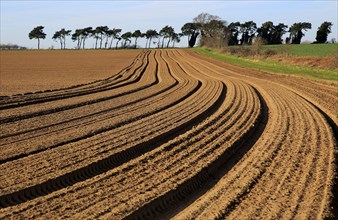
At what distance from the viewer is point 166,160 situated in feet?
28.9

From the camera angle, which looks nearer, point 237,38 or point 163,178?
point 163,178

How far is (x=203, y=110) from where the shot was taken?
47.6ft

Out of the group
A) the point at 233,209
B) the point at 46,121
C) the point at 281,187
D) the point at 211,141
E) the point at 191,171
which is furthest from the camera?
the point at 46,121

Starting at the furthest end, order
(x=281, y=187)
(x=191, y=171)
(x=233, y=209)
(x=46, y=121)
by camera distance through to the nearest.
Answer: (x=46, y=121)
(x=191, y=171)
(x=281, y=187)
(x=233, y=209)

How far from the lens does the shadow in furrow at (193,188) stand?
6.40m

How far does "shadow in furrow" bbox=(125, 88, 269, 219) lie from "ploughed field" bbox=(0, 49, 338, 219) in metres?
0.02

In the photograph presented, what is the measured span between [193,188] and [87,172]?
1.98 metres

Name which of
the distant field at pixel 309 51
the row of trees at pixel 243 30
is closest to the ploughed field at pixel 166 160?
the distant field at pixel 309 51

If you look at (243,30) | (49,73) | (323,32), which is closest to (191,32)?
(243,30)

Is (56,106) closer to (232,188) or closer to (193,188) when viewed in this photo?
(193,188)

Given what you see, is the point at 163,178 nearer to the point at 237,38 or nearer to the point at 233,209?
the point at 233,209

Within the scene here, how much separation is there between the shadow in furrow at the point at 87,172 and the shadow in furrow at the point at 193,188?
1.62 metres

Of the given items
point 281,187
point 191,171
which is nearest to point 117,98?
point 191,171

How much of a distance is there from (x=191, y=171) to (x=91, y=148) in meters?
2.50
